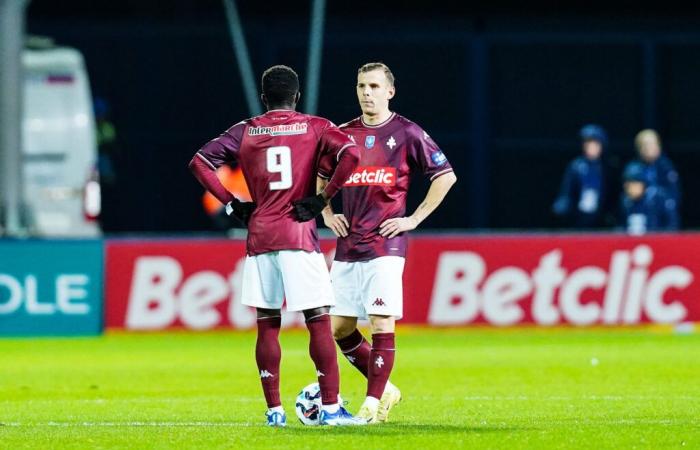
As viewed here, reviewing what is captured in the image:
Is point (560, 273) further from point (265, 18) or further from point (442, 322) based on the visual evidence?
point (265, 18)

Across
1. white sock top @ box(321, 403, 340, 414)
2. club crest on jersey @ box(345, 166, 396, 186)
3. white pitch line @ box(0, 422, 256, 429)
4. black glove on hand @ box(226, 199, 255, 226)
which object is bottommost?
white pitch line @ box(0, 422, 256, 429)

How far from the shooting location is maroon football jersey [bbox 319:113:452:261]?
1177 cm

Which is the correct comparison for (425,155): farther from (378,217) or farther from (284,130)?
(284,130)

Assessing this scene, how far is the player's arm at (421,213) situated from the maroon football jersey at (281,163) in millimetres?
588

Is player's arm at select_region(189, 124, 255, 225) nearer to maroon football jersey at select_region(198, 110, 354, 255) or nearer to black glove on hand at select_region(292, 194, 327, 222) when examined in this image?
maroon football jersey at select_region(198, 110, 354, 255)

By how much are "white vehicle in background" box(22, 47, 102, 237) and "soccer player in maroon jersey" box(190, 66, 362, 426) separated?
14.2 m

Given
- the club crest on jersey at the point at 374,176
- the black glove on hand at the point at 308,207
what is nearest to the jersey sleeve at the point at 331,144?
the black glove on hand at the point at 308,207

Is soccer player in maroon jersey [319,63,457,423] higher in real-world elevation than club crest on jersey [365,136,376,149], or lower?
lower

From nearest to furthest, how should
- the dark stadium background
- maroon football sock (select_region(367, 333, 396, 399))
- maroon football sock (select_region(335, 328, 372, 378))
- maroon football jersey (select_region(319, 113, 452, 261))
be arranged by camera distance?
1. maroon football sock (select_region(367, 333, 396, 399))
2. maroon football jersey (select_region(319, 113, 452, 261))
3. maroon football sock (select_region(335, 328, 372, 378))
4. the dark stadium background

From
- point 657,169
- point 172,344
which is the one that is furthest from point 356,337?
point 657,169

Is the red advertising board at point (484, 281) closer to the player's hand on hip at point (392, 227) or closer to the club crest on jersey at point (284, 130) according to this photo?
the player's hand on hip at point (392, 227)

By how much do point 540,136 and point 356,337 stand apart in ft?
65.6

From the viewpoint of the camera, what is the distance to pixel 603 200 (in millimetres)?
25547

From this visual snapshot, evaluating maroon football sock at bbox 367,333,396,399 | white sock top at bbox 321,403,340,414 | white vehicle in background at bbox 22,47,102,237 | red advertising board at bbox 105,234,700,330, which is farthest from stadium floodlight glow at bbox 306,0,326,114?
white sock top at bbox 321,403,340,414
